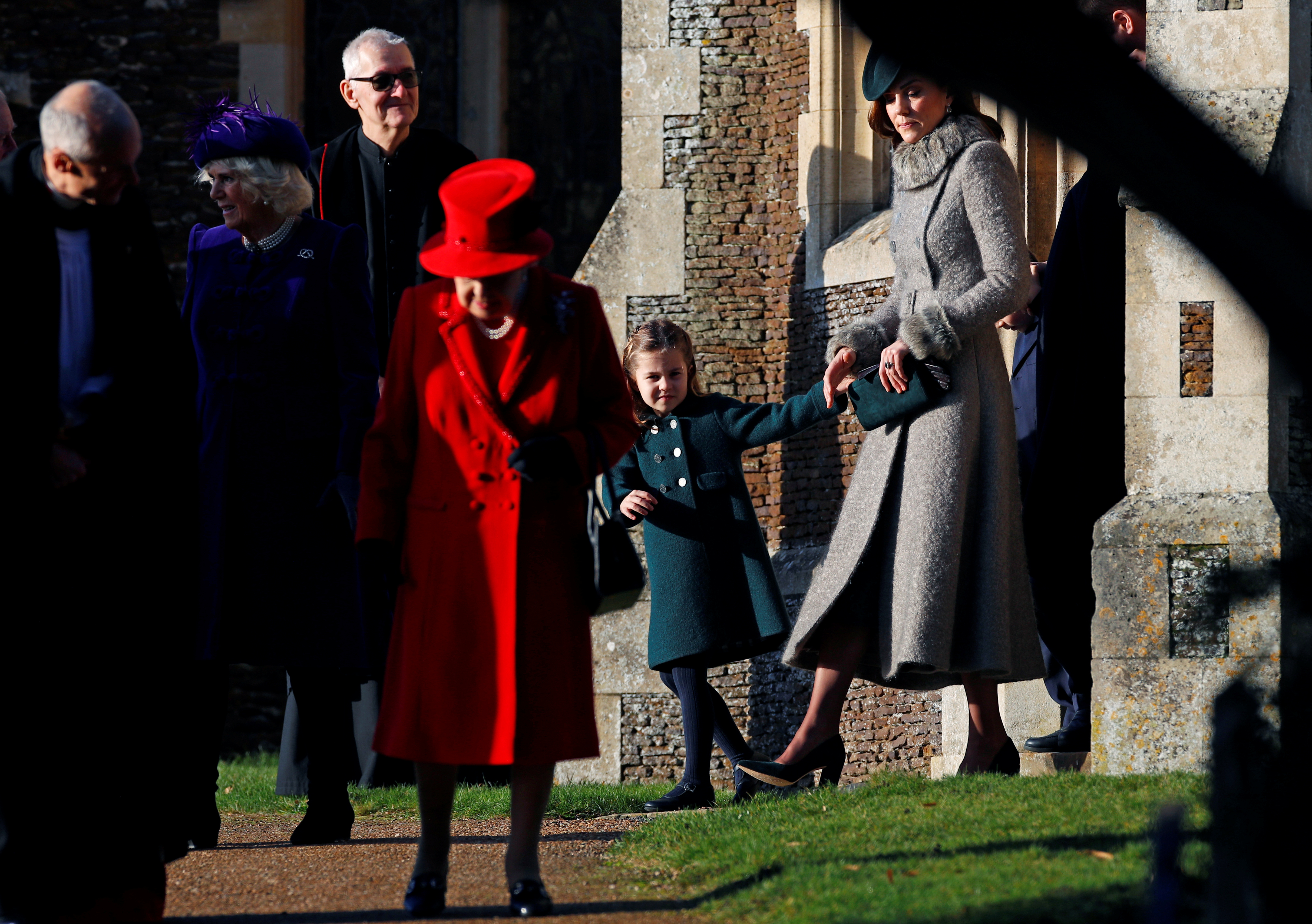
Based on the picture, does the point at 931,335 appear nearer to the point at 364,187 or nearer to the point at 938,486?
the point at 938,486

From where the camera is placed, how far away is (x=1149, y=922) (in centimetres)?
293

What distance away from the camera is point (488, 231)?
4078 mm

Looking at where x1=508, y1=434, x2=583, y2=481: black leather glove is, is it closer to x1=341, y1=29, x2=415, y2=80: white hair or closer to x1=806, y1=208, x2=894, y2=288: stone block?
x1=341, y1=29, x2=415, y2=80: white hair

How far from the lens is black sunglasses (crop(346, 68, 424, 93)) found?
6574mm

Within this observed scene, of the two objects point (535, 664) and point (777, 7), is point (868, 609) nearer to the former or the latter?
point (535, 664)

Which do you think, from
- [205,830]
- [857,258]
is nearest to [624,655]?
[857,258]

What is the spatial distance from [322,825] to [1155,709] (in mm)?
2585

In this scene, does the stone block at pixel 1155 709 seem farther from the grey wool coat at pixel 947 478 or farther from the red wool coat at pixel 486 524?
the red wool coat at pixel 486 524

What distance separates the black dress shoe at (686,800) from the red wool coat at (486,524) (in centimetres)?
184

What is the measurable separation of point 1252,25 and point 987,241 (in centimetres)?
131

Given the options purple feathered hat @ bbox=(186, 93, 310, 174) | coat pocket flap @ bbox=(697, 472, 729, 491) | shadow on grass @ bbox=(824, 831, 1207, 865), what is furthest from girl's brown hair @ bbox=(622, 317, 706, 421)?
shadow on grass @ bbox=(824, 831, 1207, 865)

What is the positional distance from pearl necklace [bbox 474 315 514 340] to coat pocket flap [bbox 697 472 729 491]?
1972 millimetres

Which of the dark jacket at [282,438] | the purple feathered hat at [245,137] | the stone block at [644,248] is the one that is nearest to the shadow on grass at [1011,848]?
the dark jacket at [282,438]

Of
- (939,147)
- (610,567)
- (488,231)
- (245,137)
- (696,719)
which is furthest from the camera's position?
(696,719)
